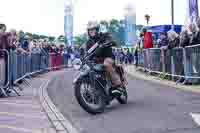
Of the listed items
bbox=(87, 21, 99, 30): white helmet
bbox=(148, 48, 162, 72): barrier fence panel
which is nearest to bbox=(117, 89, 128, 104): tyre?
bbox=(87, 21, 99, 30): white helmet

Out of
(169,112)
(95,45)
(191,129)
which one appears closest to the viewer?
(191,129)

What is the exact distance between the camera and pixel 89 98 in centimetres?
972

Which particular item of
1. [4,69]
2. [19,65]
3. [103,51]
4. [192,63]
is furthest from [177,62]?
[103,51]

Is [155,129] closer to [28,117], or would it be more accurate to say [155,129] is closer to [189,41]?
[28,117]

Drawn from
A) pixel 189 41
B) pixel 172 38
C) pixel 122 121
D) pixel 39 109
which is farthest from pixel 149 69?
pixel 122 121

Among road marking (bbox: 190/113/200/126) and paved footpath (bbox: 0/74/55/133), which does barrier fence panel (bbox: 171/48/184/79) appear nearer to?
paved footpath (bbox: 0/74/55/133)

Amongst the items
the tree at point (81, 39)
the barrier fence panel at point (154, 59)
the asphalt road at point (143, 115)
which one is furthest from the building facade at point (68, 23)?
the asphalt road at point (143, 115)

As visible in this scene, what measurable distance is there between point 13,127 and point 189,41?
27.3 feet

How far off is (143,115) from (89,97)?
1.14 meters

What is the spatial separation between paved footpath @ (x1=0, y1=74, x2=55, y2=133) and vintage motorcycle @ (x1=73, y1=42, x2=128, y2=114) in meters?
0.80

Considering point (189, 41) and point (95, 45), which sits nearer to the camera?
point (95, 45)

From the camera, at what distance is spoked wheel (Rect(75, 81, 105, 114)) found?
9.48 m

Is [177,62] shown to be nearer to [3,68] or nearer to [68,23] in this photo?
[3,68]

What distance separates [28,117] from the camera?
380 inches
